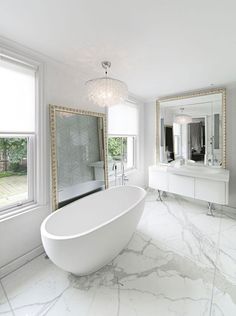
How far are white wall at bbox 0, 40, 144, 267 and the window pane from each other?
0.71ft

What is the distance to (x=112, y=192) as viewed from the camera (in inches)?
108

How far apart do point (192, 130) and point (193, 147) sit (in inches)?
12.8

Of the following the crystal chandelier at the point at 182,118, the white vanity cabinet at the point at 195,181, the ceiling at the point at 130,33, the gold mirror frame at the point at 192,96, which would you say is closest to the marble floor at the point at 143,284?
the white vanity cabinet at the point at 195,181

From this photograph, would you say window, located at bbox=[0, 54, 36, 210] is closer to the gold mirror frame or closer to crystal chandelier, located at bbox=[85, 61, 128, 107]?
crystal chandelier, located at bbox=[85, 61, 128, 107]

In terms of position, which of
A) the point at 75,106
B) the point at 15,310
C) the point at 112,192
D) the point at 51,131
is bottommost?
the point at 15,310

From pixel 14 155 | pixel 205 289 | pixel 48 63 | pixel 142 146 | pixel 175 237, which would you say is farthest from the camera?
pixel 142 146

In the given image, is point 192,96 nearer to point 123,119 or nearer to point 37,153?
point 123,119

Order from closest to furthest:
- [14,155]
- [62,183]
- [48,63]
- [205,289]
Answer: [205,289], [14,155], [48,63], [62,183]

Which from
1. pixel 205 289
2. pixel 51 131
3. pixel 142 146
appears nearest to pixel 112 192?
pixel 51 131

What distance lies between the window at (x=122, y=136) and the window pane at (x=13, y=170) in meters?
1.48

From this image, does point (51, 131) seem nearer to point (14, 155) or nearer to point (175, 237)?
point (14, 155)

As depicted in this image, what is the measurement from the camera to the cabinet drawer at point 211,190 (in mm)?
2924

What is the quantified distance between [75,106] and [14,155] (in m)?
→ 0.99

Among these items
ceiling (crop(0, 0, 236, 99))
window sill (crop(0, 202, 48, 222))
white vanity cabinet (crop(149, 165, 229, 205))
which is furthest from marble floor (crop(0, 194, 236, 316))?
ceiling (crop(0, 0, 236, 99))
